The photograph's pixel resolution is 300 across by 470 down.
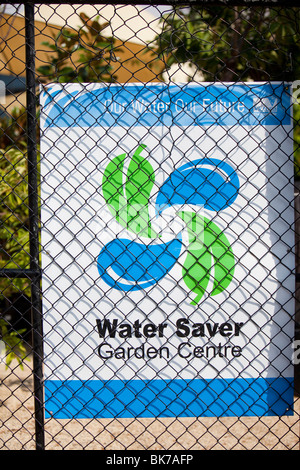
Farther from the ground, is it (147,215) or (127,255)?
(147,215)

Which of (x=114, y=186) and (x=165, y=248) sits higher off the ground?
(x=114, y=186)

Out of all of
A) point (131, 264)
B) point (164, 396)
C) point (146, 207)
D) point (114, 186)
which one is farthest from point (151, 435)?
point (114, 186)

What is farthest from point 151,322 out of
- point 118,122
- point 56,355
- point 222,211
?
point 118,122

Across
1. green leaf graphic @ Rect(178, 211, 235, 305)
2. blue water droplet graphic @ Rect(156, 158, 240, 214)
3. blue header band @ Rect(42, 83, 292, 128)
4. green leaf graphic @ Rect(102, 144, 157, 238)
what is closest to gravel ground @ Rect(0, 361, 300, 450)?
green leaf graphic @ Rect(178, 211, 235, 305)

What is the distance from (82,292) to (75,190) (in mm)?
528

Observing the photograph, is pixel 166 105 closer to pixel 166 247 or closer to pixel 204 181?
pixel 204 181

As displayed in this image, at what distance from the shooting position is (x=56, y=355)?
7.32 feet

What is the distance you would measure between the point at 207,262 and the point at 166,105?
0.83 metres

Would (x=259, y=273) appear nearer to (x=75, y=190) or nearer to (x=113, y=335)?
(x=113, y=335)

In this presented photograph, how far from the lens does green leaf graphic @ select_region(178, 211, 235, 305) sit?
2221 mm

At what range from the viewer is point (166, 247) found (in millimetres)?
2223

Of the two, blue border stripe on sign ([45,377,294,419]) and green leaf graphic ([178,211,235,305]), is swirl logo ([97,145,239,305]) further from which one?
blue border stripe on sign ([45,377,294,419])

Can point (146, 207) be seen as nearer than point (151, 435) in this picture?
Yes

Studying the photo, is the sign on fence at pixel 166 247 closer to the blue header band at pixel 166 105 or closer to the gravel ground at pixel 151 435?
the blue header band at pixel 166 105
